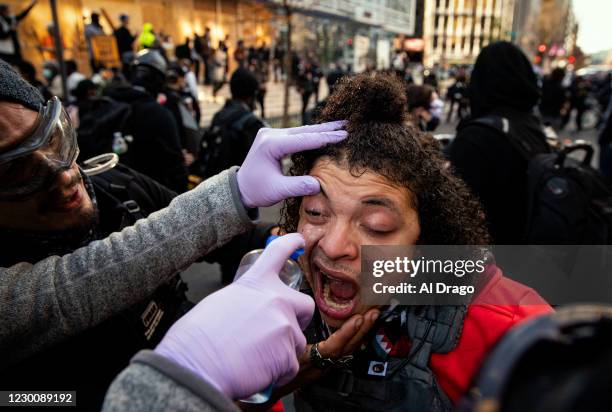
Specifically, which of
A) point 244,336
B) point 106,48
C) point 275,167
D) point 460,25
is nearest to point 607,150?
point 275,167

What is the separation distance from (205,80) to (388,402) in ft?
57.0

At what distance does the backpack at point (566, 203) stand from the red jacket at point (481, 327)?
3.37 feet

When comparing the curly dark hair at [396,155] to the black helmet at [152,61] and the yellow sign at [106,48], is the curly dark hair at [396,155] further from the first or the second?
the yellow sign at [106,48]

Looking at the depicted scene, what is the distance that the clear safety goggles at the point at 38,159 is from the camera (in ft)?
4.04

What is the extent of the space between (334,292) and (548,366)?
109 centimetres

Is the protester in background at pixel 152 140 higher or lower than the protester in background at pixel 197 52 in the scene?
lower

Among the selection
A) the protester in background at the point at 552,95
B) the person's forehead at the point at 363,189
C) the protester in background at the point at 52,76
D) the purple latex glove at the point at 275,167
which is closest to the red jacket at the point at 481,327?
the person's forehead at the point at 363,189

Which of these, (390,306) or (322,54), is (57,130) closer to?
(390,306)

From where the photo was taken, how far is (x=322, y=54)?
2517cm

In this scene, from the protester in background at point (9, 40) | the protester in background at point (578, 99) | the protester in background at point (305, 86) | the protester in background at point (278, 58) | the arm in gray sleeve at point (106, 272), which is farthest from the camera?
the protester in background at point (278, 58)

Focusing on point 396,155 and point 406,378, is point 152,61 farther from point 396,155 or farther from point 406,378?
point 406,378

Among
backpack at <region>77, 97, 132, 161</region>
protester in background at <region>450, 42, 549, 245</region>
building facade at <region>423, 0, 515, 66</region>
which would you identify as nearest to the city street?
backpack at <region>77, 97, 132, 161</region>

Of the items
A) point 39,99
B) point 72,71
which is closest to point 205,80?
point 72,71

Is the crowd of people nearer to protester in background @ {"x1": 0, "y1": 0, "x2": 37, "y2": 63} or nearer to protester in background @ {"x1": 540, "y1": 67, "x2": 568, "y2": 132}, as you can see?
protester in background @ {"x1": 0, "y1": 0, "x2": 37, "y2": 63}
